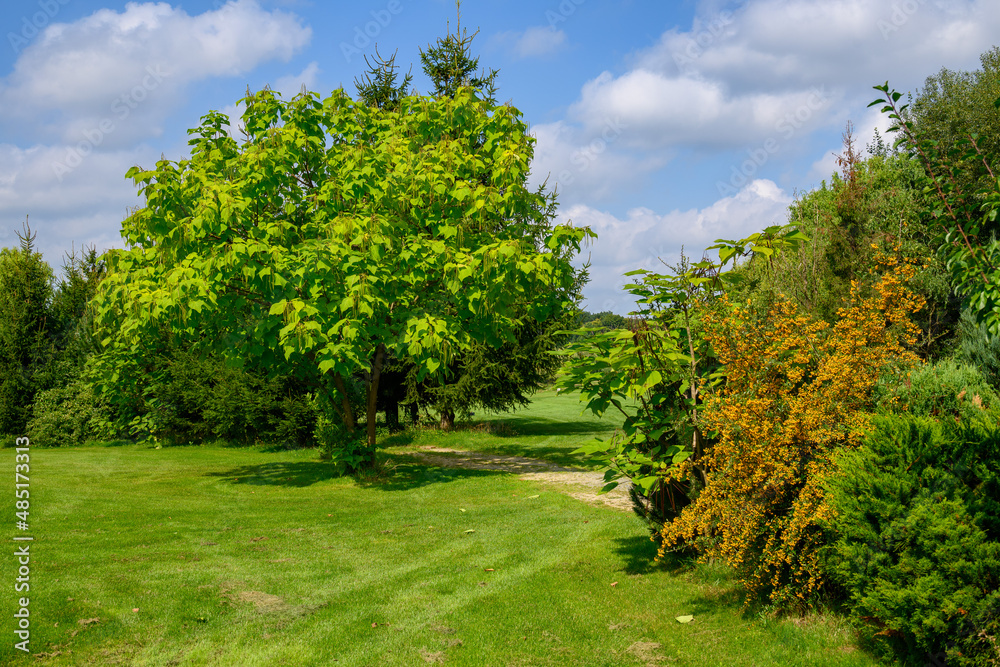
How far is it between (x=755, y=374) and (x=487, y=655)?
3.31 metres

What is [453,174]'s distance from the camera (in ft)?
45.1

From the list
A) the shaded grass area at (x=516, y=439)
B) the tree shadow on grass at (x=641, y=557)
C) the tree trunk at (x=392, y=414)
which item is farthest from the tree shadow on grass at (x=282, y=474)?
the tree shadow on grass at (x=641, y=557)

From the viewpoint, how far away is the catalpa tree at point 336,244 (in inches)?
468

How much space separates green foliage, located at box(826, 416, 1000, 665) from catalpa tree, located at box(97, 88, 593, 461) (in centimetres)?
753

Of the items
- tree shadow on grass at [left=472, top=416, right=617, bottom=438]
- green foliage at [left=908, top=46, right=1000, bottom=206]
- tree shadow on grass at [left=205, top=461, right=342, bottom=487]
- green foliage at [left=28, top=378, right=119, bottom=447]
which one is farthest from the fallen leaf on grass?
green foliage at [left=908, top=46, right=1000, bottom=206]

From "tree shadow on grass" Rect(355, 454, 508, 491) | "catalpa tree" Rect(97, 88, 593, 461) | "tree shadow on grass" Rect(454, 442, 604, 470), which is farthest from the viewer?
"tree shadow on grass" Rect(454, 442, 604, 470)

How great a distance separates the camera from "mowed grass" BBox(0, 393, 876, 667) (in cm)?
553

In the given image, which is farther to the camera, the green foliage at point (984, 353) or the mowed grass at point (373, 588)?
the green foliage at point (984, 353)

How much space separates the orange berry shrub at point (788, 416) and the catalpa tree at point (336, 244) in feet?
20.5

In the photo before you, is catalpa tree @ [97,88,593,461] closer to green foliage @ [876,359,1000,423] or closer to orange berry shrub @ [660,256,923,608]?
orange berry shrub @ [660,256,923,608]

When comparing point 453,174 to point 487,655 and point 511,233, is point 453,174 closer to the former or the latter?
point 511,233

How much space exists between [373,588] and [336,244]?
6.62 meters

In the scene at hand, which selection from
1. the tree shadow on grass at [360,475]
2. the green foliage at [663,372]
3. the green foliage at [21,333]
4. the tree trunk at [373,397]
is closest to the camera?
the green foliage at [663,372]

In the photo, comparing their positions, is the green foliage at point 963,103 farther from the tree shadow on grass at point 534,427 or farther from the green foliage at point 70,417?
the green foliage at point 70,417
